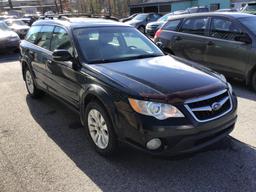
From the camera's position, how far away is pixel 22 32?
64.3ft

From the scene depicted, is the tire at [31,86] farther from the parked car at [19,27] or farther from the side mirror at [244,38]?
the parked car at [19,27]

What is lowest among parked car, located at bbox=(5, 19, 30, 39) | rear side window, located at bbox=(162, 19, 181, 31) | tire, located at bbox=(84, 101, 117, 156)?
parked car, located at bbox=(5, 19, 30, 39)

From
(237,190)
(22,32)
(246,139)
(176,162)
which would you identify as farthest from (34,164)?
(22,32)

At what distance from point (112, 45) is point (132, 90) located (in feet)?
4.85

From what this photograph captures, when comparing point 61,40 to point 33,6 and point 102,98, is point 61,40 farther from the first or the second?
point 33,6

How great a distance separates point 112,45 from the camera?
466cm

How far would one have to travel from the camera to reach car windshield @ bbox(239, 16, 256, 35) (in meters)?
6.66

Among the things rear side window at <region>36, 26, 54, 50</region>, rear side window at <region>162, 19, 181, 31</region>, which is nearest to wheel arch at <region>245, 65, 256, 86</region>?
rear side window at <region>162, 19, 181, 31</region>

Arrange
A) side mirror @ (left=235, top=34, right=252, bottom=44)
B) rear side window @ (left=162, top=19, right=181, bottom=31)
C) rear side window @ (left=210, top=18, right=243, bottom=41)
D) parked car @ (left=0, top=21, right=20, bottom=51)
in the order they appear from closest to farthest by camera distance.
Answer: side mirror @ (left=235, top=34, right=252, bottom=44), rear side window @ (left=210, top=18, right=243, bottom=41), rear side window @ (left=162, top=19, right=181, bottom=31), parked car @ (left=0, top=21, right=20, bottom=51)

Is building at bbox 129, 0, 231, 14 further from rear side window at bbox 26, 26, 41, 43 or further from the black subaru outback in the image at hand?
the black subaru outback

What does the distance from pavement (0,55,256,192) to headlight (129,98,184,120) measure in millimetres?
507

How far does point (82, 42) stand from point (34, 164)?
Answer: 5.86ft

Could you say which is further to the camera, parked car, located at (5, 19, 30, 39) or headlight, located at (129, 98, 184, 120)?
parked car, located at (5, 19, 30, 39)

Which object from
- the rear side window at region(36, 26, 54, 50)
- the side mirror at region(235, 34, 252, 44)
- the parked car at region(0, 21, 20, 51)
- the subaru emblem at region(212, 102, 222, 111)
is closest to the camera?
the subaru emblem at region(212, 102, 222, 111)
